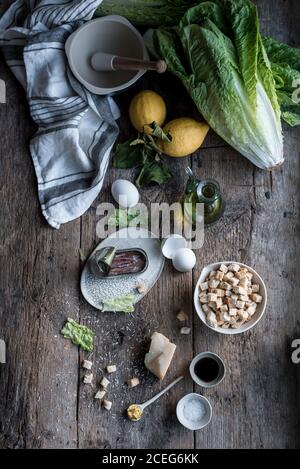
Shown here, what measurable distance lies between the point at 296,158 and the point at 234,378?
0.73 metres

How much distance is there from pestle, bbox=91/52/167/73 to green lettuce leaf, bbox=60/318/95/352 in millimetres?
803

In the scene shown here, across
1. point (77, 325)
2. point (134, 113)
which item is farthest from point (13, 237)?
point (134, 113)

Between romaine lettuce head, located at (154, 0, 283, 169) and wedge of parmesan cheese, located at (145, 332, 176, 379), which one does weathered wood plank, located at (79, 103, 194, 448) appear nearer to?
wedge of parmesan cheese, located at (145, 332, 176, 379)

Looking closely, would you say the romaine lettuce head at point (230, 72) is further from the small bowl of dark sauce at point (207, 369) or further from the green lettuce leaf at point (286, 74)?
the small bowl of dark sauce at point (207, 369)

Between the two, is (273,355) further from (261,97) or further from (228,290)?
(261,97)

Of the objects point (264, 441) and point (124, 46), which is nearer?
point (264, 441)

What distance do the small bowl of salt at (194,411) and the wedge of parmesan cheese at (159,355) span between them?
0.35ft

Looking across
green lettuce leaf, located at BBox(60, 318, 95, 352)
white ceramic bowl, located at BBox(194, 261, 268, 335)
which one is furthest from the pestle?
green lettuce leaf, located at BBox(60, 318, 95, 352)

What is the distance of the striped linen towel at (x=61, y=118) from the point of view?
7.00 ft

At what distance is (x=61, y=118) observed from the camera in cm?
216

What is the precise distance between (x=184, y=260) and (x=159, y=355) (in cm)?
30

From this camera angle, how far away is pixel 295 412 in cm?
202

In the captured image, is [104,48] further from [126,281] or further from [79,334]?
[79,334]

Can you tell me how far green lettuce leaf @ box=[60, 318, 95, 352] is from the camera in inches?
81.9
